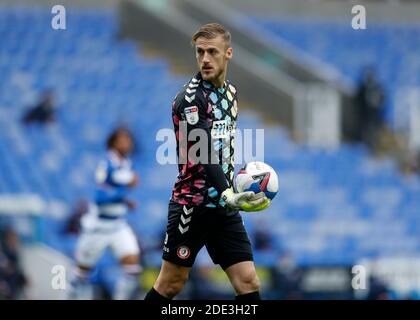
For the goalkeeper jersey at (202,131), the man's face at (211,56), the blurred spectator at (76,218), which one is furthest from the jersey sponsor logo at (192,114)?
the blurred spectator at (76,218)

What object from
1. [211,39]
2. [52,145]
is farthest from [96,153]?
[211,39]

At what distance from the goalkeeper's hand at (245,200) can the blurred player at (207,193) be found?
0.12m

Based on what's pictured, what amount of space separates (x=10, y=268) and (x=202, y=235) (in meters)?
8.76

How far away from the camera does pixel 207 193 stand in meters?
6.38

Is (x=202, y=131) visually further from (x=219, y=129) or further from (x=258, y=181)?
(x=258, y=181)

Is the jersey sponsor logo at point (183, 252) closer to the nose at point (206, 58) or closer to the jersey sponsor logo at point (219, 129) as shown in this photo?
the jersey sponsor logo at point (219, 129)

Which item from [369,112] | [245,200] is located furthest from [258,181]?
[369,112]

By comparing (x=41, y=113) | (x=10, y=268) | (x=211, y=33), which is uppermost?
(x=41, y=113)

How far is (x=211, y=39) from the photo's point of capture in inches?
252

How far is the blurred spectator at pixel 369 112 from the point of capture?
18.0 m

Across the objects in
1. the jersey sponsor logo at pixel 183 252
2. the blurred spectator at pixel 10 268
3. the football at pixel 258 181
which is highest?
the football at pixel 258 181

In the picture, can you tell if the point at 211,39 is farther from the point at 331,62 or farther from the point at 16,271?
the point at 331,62

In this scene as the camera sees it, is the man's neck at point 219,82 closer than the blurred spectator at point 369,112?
Yes
